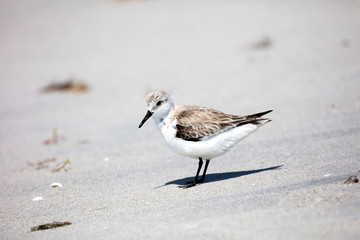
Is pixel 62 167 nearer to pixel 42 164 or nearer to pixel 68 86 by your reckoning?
pixel 42 164

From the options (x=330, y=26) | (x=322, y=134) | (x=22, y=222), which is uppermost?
(x=330, y=26)

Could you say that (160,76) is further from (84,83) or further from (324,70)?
(324,70)

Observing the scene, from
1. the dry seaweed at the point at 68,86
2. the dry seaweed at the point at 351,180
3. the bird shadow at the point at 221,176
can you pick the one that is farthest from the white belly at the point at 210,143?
the dry seaweed at the point at 68,86

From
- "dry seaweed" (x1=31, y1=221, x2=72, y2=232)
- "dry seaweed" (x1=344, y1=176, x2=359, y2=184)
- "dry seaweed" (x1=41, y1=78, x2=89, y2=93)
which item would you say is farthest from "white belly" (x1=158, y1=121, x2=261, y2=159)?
"dry seaweed" (x1=41, y1=78, x2=89, y2=93)

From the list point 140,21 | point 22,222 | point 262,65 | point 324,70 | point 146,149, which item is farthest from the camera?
point 140,21

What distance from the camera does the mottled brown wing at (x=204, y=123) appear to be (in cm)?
639

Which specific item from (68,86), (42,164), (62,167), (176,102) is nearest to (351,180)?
(62,167)

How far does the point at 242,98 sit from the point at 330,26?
17.3ft

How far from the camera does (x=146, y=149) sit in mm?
8523

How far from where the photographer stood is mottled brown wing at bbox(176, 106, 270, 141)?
6.39 metres

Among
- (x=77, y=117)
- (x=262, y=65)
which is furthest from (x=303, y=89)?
(x=77, y=117)

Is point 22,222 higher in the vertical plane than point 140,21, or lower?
lower

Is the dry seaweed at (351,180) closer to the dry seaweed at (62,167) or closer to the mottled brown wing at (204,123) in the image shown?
the mottled brown wing at (204,123)

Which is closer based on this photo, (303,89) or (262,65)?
(303,89)
